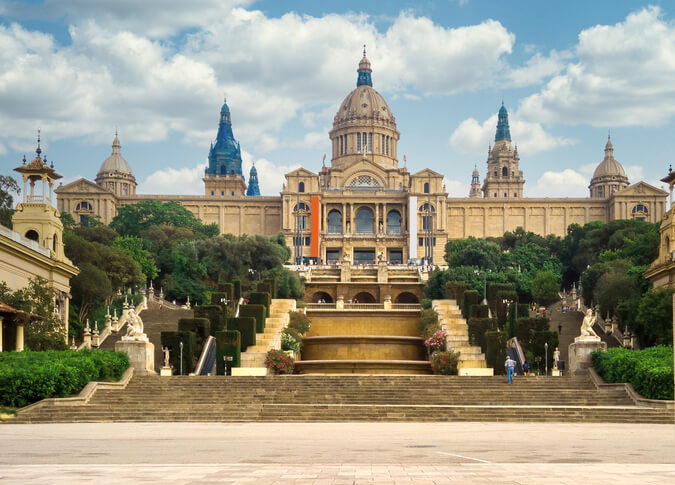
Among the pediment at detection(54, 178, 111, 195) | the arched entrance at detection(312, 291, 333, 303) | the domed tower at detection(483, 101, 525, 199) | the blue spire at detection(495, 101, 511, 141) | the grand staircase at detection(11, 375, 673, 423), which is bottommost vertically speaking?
the grand staircase at detection(11, 375, 673, 423)

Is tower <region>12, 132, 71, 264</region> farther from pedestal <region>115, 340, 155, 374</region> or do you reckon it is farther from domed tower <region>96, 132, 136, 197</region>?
domed tower <region>96, 132, 136, 197</region>

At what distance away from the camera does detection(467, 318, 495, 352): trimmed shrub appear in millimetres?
50656

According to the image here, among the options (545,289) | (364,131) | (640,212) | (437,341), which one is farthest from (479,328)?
(364,131)

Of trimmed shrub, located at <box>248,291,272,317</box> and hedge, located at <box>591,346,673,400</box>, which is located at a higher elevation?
trimmed shrub, located at <box>248,291,272,317</box>

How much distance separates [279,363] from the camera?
4659cm

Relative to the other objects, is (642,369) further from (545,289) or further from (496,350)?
(545,289)

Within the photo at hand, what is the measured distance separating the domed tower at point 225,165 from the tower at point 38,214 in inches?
4064

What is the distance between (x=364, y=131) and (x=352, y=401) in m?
117

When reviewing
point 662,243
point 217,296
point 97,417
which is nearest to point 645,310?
point 662,243

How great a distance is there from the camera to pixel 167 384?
3791 cm


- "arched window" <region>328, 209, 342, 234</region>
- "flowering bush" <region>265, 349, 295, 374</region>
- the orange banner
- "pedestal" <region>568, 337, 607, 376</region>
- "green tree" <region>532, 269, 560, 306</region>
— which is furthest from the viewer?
"arched window" <region>328, 209, 342, 234</region>

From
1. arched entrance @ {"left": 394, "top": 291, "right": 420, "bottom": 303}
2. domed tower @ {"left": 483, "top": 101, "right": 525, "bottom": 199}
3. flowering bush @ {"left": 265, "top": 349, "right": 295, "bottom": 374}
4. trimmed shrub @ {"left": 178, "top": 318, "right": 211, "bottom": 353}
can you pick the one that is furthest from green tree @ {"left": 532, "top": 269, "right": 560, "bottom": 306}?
domed tower @ {"left": 483, "top": 101, "right": 525, "bottom": 199}

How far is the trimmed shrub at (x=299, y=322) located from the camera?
5488 centimetres

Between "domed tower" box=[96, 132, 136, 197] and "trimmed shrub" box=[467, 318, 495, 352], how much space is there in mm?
105411
